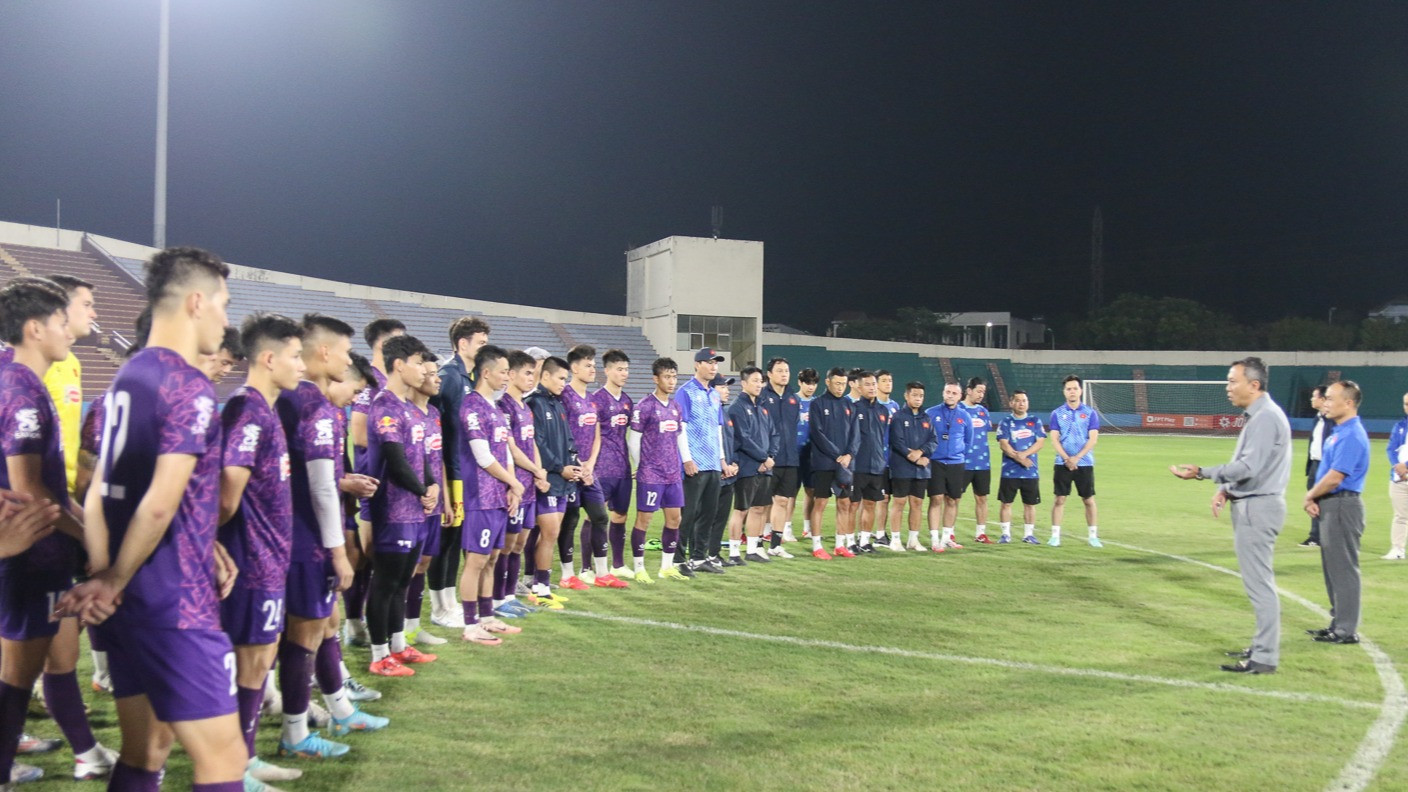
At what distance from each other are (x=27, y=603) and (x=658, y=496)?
19.8 feet

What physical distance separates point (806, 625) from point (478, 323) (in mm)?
3626

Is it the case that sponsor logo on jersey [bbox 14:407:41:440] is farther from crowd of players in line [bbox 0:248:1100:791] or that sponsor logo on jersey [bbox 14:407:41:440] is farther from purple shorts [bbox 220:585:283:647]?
purple shorts [bbox 220:585:283:647]

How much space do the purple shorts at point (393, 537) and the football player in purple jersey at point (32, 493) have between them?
1.76 m

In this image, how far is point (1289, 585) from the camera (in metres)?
9.39

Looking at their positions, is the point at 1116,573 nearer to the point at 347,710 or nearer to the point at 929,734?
the point at 929,734

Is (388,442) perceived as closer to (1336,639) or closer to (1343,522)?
(1343,522)

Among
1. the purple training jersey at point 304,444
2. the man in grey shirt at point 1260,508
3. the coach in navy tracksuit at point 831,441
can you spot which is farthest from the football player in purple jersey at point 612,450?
the man in grey shirt at point 1260,508

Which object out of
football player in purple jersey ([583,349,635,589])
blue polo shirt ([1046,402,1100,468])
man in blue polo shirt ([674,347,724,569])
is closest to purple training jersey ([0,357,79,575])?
football player in purple jersey ([583,349,635,589])

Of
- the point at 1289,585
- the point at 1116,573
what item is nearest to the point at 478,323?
the point at 1116,573

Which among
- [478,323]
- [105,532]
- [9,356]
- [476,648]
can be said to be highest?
[478,323]

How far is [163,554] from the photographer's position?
275 cm

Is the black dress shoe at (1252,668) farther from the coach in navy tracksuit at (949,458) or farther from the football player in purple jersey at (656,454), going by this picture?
the coach in navy tracksuit at (949,458)

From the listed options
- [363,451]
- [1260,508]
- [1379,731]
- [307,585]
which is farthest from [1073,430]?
[307,585]

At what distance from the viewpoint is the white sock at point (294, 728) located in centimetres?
443
